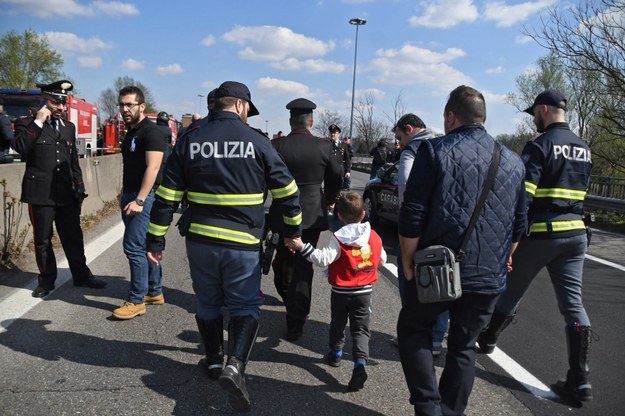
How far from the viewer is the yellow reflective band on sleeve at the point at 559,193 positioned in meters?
3.44

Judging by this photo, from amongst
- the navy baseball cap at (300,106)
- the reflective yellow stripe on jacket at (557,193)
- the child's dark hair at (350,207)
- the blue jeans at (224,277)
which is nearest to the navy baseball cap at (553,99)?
the reflective yellow stripe on jacket at (557,193)

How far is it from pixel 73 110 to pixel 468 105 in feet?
62.3

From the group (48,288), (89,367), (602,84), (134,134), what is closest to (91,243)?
(48,288)

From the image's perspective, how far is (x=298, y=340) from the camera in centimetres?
411

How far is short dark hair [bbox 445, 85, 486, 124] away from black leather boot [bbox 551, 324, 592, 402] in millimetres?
1787

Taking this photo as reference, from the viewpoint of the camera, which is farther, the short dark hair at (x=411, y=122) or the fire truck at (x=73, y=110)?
the fire truck at (x=73, y=110)

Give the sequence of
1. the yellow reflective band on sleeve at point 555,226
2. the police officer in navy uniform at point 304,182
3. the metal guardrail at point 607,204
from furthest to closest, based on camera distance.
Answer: the metal guardrail at point 607,204
the police officer in navy uniform at point 304,182
the yellow reflective band on sleeve at point 555,226

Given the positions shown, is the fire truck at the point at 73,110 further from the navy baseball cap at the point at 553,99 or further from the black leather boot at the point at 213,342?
the navy baseball cap at the point at 553,99

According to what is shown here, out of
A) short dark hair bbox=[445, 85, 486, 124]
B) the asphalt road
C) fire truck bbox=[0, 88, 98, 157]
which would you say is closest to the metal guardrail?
the asphalt road

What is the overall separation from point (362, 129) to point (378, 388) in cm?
4857

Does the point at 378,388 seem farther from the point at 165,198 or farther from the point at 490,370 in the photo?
the point at 165,198

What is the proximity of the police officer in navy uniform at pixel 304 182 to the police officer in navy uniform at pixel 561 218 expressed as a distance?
1.58m

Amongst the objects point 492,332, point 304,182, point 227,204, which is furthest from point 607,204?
point 227,204

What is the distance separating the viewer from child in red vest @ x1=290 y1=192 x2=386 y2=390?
3.43 metres
